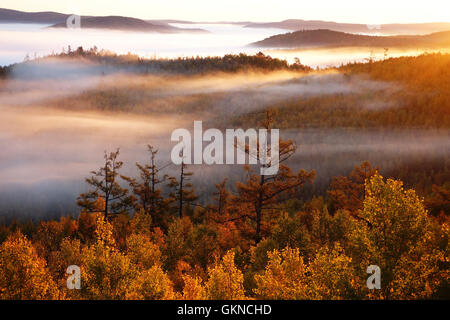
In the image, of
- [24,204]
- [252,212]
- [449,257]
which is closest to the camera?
[449,257]

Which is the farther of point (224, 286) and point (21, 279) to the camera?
point (21, 279)

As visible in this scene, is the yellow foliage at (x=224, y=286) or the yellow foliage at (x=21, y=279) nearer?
the yellow foliage at (x=224, y=286)

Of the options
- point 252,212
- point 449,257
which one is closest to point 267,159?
point 252,212

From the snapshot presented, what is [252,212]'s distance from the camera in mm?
33781

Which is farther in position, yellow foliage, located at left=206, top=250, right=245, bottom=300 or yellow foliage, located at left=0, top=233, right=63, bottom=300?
yellow foliage, located at left=0, top=233, right=63, bottom=300

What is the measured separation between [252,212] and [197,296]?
11722 millimetres

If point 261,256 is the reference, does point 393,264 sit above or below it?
above

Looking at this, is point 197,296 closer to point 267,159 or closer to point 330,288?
point 330,288

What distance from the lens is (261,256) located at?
3203 cm
